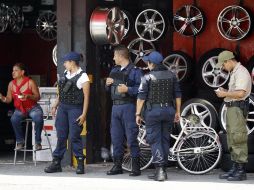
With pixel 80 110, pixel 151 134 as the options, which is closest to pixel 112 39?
pixel 80 110

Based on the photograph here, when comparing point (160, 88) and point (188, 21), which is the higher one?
point (188, 21)

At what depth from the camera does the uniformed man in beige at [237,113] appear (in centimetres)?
1191

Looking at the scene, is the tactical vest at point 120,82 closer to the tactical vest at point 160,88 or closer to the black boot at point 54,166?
the tactical vest at point 160,88

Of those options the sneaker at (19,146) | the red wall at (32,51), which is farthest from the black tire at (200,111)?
the red wall at (32,51)

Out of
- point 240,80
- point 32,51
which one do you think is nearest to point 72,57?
point 240,80

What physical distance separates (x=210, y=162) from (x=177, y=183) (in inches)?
47.9

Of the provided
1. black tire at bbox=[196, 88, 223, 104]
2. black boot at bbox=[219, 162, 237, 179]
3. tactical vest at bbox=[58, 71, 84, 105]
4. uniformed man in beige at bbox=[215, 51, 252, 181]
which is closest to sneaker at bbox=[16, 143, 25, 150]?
tactical vest at bbox=[58, 71, 84, 105]

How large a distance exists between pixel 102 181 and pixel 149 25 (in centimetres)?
483

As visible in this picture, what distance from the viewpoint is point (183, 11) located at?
1579cm

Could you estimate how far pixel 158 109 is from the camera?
12.0 m

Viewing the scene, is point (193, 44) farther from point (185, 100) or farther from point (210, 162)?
point (210, 162)

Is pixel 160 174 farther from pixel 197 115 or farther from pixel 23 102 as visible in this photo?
pixel 23 102

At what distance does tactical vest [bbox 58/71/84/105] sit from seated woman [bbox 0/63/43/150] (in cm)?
171

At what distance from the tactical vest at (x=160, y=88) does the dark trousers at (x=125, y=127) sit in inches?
23.2
